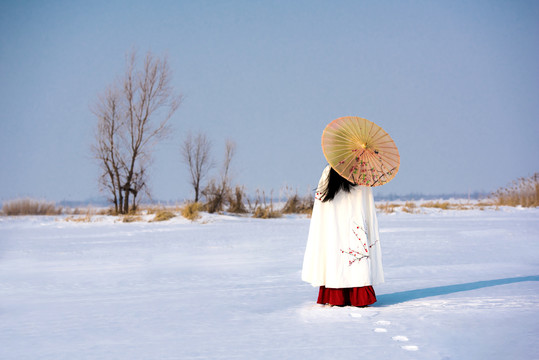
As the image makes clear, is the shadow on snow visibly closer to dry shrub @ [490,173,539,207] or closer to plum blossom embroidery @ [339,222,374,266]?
plum blossom embroidery @ [339,222,374,266]

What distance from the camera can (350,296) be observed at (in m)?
4.63

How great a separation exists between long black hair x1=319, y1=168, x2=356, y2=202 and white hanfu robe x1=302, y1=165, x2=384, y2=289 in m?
0.05

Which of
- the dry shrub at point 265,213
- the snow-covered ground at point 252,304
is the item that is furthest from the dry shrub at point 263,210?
the snow-covered ground at point 252,304

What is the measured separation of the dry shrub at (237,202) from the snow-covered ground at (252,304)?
8.08m

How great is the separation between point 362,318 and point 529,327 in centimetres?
123

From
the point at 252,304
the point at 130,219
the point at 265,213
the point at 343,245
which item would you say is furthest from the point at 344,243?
the point at 265,213

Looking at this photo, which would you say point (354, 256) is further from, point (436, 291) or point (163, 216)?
point (163, 216)

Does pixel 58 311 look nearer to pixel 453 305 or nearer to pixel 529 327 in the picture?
pixel 453 305

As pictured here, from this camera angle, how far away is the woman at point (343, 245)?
4.55 metres

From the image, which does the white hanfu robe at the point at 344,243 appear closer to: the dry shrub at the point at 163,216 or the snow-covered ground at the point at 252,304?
the snow-covered ground at the point at 252,304

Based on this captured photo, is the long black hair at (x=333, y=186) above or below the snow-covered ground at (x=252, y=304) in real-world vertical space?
above

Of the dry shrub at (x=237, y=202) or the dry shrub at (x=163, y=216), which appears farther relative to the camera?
the dry shrub at (x=237, y=202)

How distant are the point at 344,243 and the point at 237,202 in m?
13.8

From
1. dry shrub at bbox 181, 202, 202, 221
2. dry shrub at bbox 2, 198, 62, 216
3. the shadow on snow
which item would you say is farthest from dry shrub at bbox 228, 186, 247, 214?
the shadow on snow
